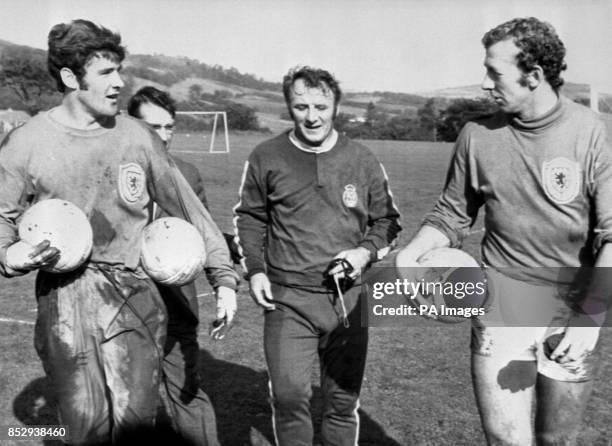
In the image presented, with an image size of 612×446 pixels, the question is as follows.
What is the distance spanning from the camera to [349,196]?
4.59 meters

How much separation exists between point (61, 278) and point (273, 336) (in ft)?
3.83

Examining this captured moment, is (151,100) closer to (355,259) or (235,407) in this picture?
(355,259)

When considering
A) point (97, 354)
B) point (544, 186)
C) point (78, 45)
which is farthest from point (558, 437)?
point (78, 45)

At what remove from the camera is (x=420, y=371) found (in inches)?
265

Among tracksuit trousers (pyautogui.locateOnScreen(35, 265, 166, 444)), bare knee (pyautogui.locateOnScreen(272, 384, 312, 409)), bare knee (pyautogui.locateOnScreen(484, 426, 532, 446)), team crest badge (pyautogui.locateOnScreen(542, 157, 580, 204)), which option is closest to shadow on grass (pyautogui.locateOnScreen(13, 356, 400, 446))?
bare knee (pyautogui.locateOnScreen(272, 384, 312, 409))

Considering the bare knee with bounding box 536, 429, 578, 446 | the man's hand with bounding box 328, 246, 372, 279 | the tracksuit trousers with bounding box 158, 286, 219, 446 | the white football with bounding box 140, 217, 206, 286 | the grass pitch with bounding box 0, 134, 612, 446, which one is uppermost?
the white football with bounding box 140, 217, 206, 286

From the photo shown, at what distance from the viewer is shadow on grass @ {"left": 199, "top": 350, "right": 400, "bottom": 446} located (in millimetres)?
5418

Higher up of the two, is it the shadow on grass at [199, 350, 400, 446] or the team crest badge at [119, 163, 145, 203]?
the team crest badge at [119, 163, 145, 203]

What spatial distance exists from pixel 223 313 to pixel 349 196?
105 cm

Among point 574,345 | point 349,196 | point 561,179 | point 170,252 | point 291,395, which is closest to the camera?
point 574,345

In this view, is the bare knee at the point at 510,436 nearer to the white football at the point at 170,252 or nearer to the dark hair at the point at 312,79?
the white football at the point at 170,252

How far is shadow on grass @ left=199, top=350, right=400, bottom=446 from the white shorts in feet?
6.04

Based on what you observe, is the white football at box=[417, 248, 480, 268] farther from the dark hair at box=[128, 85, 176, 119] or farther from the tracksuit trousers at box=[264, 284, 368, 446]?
the dark hair at box=[128, 85, 176, 119]

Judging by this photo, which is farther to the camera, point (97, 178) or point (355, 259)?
point (355, 259)
